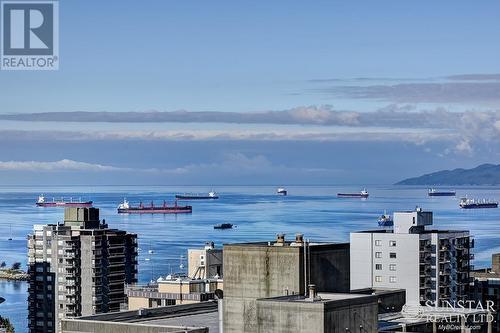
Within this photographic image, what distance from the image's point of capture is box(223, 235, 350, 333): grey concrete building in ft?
99.5

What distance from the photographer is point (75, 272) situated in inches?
3260

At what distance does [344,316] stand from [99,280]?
2202 inches

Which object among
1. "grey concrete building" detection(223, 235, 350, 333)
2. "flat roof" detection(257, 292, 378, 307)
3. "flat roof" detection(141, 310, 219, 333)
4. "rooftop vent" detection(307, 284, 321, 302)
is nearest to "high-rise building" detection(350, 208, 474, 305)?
"flat roof" detection(141, 310, 219, 333)

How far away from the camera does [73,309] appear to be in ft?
267

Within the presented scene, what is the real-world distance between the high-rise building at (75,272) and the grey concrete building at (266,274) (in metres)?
50.4

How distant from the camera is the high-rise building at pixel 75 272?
81.7 metres

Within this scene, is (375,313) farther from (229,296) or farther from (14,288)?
(14,288)

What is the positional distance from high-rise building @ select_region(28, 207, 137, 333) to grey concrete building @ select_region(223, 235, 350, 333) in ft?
165

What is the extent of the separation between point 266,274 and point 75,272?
176ft

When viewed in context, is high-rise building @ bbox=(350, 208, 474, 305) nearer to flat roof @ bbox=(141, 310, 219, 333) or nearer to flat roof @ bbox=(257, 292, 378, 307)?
flat roof @ bbox=(141, 310, 219, 333)

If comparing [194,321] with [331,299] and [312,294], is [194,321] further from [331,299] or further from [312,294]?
[312,294]
